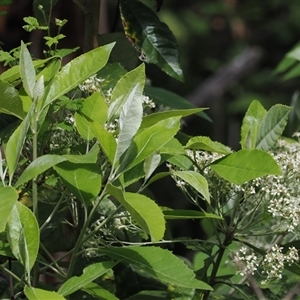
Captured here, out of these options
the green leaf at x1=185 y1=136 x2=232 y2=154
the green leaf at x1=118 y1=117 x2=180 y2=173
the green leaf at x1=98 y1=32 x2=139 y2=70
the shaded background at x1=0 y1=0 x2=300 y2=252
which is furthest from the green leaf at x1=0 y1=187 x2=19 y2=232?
the shaded background at x1=0 y1=0 x2=300 y2=252

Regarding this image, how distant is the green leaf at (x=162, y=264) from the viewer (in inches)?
34.6

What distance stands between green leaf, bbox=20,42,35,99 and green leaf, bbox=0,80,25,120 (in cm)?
2

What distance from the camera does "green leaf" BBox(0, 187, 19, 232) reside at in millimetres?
757

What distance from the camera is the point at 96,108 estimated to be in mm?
→ 952

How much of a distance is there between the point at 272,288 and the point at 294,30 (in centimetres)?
476

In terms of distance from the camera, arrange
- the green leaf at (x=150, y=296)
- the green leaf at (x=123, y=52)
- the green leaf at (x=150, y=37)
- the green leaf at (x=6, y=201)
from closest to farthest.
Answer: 1. the green leaf at (x=6, y=201)
2. the green leaf at (x=150, y=296)
3. the green leaf at (x=150, y=37)
4. the green leaf at (x=123, y=52)

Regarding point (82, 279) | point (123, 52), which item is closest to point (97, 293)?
point (82, 279)

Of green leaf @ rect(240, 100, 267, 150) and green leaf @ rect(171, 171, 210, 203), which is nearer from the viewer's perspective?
green leaf @ rect(171, 171, 210, 203)

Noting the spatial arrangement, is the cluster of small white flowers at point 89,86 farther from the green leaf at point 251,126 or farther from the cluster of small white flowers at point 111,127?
the green leaf at point 251,126

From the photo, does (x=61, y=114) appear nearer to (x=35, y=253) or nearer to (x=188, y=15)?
(x=35, y=253)

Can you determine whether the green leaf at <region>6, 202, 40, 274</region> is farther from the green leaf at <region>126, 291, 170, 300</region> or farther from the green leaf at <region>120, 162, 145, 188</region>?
the green leaf at <region>126, 291, 170, 300</region>

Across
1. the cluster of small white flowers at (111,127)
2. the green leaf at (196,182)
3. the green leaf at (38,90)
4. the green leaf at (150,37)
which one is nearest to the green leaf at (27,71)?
the green leaf at (38,90)

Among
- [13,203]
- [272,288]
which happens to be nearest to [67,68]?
[13,203]

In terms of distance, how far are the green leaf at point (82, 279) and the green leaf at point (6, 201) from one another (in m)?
0.15
